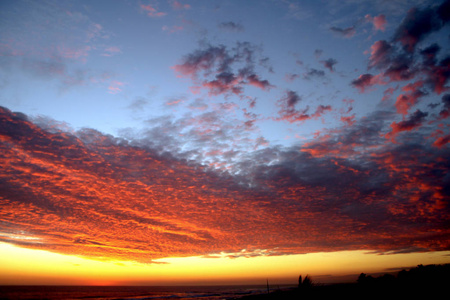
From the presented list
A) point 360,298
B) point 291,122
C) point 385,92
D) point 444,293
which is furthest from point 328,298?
point 385,92

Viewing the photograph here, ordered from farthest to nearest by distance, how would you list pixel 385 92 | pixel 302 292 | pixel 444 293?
pixel 385 92 < pixel 444 293 < pixel 302 292

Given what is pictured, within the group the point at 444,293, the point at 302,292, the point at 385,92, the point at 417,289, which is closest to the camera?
the point at 302,292

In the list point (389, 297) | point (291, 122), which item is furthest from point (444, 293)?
point (291, 122)

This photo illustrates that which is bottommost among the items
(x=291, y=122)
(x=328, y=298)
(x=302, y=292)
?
(x=328, y=298)

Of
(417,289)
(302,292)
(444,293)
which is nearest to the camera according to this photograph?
(302,292)

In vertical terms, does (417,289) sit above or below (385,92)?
below

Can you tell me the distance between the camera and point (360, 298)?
60.1ft

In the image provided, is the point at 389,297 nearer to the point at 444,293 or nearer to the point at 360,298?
the point at 360,298

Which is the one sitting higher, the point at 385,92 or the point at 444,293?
the point at 385,92

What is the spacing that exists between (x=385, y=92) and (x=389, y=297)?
1600 centimetres

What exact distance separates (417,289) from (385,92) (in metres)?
15.9

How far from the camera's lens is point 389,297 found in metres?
17.9

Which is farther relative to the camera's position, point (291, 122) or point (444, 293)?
point (291, 122)

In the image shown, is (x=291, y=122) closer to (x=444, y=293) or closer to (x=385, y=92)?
(x=385, y=92)
